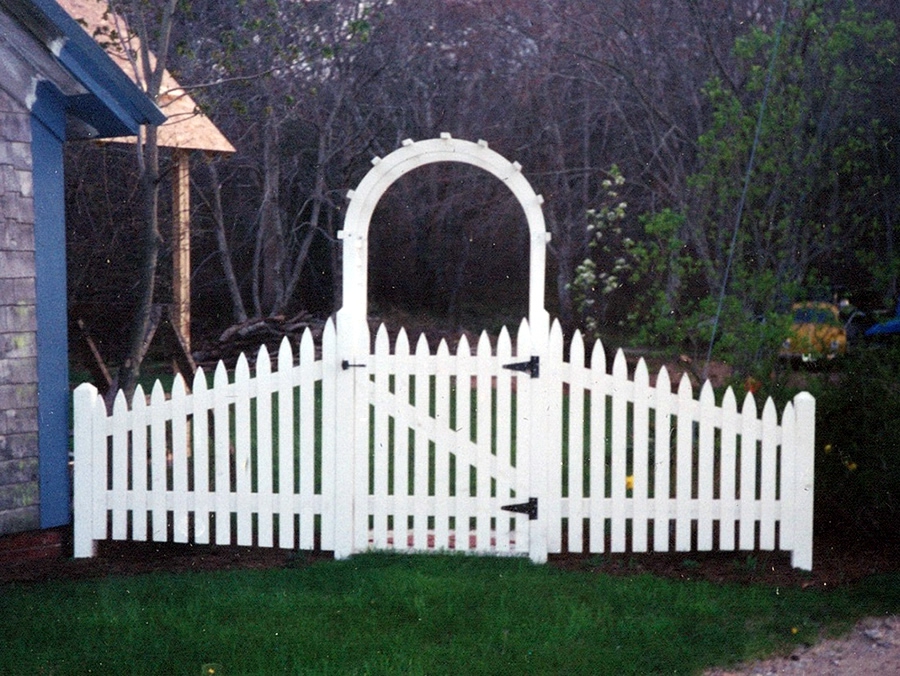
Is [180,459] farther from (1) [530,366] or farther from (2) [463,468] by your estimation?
(1) [530,366]

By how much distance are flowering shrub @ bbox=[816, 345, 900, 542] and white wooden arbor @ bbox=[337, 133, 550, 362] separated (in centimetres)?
188

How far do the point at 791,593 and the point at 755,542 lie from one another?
902mm

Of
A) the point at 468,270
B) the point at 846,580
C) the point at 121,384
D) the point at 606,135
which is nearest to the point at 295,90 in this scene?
the point at 606,135

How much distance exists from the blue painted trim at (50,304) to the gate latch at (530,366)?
2.68m

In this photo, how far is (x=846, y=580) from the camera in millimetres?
5738

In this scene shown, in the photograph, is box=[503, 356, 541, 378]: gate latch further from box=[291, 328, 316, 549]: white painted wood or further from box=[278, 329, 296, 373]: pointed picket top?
box=[278, 329, 296, 373]: pointed picket top

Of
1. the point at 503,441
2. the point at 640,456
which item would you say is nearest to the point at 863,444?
the point at 640,456

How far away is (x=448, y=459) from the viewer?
5.88 metres

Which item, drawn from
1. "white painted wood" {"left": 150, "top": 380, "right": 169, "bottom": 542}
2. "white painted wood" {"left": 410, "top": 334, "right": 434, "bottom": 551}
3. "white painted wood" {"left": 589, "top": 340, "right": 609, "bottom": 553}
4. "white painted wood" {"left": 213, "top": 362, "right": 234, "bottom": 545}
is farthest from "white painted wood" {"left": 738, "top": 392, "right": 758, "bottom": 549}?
"white painted wood" {"left": 150, "top": 380, "right": 169, "bottom": 542}

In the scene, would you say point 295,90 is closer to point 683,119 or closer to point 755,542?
point 683,119

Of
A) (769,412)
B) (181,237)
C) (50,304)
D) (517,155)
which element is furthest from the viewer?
(517,155)

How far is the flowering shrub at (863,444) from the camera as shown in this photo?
602cm

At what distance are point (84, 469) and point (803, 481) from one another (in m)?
4.02

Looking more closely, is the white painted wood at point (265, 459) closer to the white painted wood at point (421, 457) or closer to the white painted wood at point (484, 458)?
the white painted wood at point (421, 457)
